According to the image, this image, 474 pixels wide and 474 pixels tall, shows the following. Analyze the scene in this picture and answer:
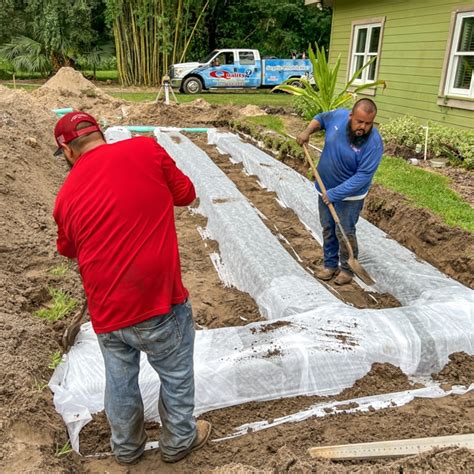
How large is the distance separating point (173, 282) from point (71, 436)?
43.3 inches

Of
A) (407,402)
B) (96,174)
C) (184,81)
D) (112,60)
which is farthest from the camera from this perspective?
(112,60)

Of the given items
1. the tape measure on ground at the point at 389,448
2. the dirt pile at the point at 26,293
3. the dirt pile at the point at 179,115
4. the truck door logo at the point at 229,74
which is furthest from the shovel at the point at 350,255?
the truck door logo at the point at 229,74

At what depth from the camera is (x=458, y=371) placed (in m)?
3.04

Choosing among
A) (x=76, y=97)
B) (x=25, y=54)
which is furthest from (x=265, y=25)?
(x=76, y=97)

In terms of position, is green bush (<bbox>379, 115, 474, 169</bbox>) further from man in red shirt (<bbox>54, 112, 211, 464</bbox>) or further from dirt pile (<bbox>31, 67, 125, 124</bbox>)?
dirt pile (<bbox>31, 67, 125, 124</bbox>)

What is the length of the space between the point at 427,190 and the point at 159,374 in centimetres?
498

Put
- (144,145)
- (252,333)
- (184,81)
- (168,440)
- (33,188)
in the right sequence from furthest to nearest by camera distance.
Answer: (184,81) → (33,188) → (252,333) → (168,440) → (144,145)

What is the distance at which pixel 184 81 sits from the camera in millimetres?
19453

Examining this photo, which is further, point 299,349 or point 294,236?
point 294,236

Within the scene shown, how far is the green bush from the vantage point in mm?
7430

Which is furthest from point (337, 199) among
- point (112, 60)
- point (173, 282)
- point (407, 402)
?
point (112, 60)

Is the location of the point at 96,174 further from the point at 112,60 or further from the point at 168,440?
the point at 112,60

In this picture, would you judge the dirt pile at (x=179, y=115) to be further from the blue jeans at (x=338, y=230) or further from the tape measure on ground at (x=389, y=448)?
the tape measure on ground at (x=389, y=448)

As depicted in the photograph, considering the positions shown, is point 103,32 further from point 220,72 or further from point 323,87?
point 323,87
